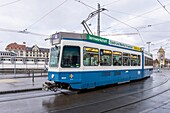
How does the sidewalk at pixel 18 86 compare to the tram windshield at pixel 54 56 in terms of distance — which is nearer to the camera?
the tram windshield at pixel 54 56

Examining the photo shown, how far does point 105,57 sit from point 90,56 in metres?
1.84

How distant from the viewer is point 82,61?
37.2 feet

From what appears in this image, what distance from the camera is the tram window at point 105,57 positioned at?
1296 cm

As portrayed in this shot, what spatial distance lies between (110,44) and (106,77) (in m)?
2.57

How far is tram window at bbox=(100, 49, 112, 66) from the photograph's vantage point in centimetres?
1296

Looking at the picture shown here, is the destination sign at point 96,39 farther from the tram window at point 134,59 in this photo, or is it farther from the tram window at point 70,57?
the tram window at point 134,59

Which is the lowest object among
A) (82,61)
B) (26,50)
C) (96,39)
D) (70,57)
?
(82,61)

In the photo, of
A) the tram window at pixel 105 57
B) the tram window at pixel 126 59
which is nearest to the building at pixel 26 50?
the tram window at pixel 126 59

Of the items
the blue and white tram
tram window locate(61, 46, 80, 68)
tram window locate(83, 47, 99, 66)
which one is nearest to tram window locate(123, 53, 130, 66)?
the blue and white tram

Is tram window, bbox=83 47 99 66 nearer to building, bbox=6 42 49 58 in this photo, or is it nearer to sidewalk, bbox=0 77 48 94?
sidewalk, bbox=0 77 48 94

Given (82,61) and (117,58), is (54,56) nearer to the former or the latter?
(82,61)

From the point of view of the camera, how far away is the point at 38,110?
291 inches

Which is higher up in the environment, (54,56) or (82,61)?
(54,56)

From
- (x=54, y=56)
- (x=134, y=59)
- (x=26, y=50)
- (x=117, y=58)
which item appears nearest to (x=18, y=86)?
(x=54, y=56)
